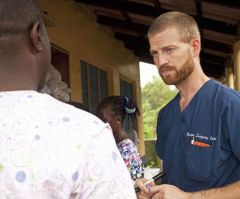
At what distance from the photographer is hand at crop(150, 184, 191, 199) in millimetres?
1631

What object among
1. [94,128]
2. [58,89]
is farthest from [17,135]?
[58,89]

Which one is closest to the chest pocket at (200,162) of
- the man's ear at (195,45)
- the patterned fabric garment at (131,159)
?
the man's ear at (195,45)

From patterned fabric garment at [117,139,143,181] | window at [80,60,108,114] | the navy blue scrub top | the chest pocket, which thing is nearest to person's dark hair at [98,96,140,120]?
patterned fabric garment at [117,139,143,181]

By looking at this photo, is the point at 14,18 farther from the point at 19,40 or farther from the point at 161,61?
the point at 161,61

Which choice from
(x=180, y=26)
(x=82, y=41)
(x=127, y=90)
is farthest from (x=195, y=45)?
(x=127, y=90)

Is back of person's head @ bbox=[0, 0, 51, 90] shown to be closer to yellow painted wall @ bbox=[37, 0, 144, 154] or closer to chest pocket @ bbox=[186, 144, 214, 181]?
chest pocket @ bbox=[186, 144, 214, 181]

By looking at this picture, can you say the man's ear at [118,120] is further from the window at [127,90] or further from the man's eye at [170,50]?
the window at [127,90]

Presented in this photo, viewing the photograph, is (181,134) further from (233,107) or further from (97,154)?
(97,154)

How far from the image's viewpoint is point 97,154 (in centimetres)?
94

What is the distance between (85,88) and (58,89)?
1764 mm

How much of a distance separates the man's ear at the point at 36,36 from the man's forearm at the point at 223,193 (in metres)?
0.87

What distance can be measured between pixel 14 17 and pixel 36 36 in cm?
6

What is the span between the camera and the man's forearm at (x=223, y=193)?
5.20ft

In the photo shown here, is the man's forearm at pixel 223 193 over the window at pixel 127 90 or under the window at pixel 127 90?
under
